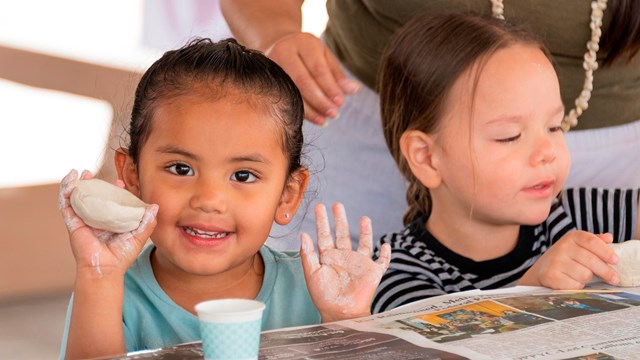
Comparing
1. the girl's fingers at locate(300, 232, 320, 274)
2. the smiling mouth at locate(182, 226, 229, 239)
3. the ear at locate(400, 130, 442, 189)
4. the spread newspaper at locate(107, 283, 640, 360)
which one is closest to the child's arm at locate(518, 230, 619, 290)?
the spread newspaper at locate(107, 283, 640, 360)

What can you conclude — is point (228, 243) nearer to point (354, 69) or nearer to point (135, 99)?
point (135, 99)

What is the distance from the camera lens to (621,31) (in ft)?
5.82

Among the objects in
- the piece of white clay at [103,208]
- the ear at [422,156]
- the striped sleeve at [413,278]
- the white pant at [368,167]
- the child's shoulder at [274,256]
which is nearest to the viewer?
the piece of white clay at [103,208]

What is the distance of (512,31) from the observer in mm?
1700

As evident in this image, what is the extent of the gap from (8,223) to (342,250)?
8.04ft

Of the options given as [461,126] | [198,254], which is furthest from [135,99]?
[461,126]

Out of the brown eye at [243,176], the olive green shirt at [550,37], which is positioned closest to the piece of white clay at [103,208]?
the brown eye at [243,176]

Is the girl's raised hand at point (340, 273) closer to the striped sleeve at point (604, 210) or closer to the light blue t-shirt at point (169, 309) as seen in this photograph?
the light blue t-shirt at point (169, 309)

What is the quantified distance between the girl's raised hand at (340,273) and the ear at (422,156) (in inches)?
15.0

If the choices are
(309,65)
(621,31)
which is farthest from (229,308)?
(621,31)

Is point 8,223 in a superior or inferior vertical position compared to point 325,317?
superior

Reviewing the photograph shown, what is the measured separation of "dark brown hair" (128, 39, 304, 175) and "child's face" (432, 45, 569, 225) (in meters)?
0.35

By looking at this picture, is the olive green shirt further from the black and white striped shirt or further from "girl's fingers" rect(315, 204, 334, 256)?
"girl's fingers" rect(315, 204, 334, 256)

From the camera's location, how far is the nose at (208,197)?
4.04ft
